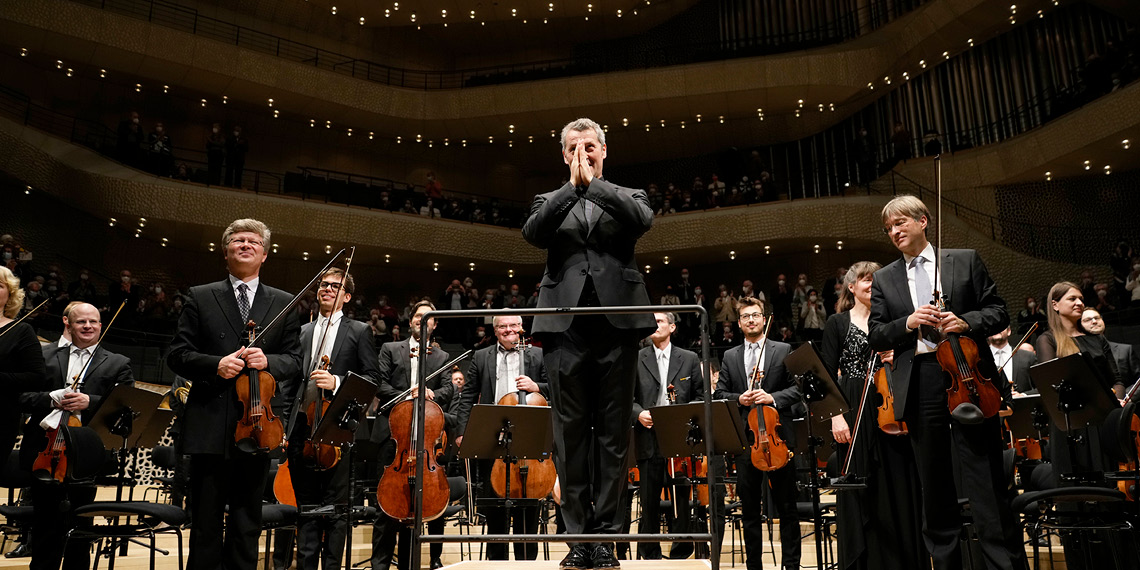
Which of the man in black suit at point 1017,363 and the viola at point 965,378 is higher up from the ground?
the man in black suit at point 1017,363

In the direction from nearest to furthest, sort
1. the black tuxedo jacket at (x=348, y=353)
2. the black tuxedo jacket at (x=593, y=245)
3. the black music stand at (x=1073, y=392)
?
the black tuxedo jacket at (x=593, y=245) → the black music stand at (x=1073, y=392) → the black tuxedo jacket at (x=348, y=353)

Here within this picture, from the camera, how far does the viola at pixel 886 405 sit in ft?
12.3

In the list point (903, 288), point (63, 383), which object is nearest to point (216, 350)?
point (63, 383)

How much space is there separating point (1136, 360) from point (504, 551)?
172 inches

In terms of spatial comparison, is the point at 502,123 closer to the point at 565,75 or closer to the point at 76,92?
the point at 565,75

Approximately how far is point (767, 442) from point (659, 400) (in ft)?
3.29

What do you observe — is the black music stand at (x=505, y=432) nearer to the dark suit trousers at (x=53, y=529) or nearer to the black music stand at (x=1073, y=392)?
the dark suit trousers at (x=53, y=529)

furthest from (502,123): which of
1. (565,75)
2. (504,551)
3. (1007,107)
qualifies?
(504,551)

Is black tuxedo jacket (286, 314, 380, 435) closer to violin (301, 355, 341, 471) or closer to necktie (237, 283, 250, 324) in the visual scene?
violin (301, 355, 341, 471)

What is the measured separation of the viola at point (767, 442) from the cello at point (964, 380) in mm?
1814

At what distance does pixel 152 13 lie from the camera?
17.6 meters

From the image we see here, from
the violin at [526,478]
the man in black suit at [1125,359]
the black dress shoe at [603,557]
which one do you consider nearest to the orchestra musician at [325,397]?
the violin at [526,478]

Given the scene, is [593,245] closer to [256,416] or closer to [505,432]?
[256,416]

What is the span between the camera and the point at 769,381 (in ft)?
18.7
